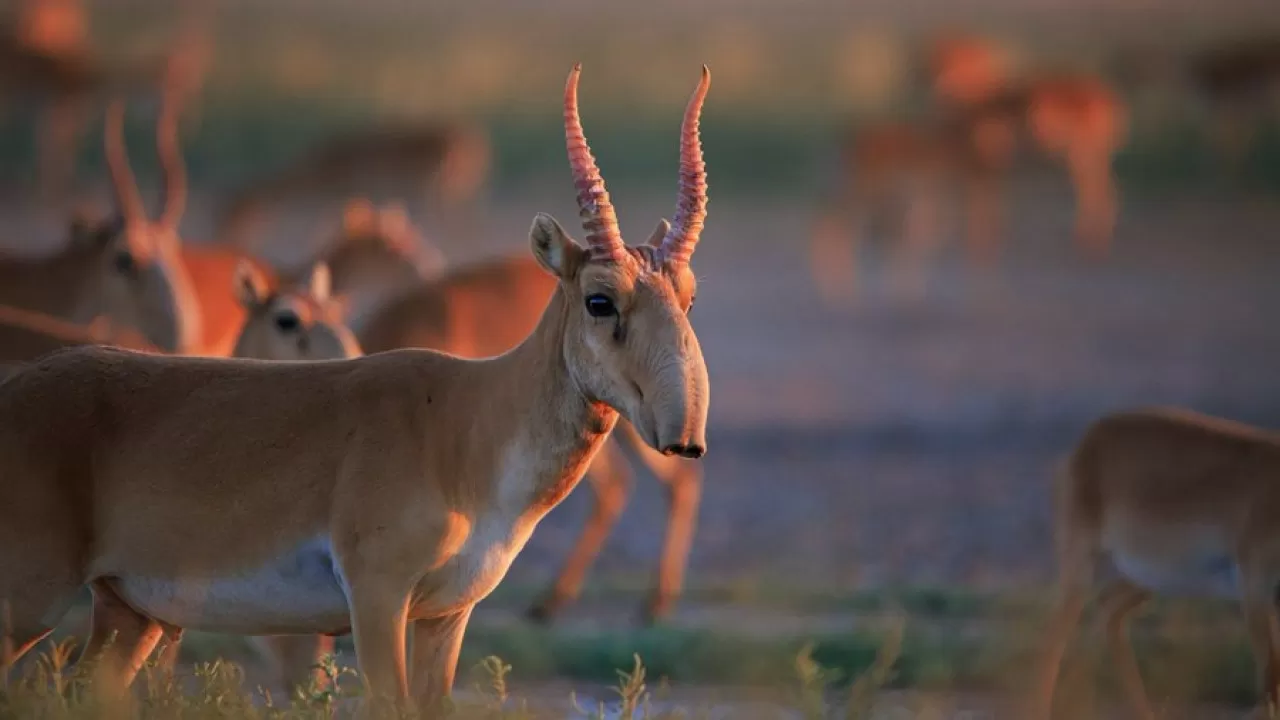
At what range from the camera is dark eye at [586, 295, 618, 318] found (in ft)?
20.7

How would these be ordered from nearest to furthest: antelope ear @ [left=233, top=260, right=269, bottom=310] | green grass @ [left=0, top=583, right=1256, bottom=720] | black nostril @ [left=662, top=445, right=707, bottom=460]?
black nostril @ [left=662, top=445, right=707, bottom=460] < green grass @ [left=0, top=583, right=1256, bottom=720] < antelope ear @ [left=233, top=260, right=269, bottom=310]

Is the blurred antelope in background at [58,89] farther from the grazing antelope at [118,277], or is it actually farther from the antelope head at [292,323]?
the antelope head at [292,323]

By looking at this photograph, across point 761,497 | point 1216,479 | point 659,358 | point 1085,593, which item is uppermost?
point 659,358

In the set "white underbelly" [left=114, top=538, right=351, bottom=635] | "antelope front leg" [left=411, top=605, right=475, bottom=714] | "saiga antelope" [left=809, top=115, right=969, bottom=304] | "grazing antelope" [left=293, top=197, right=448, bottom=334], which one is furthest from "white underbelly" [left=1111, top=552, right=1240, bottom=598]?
"saiga antelope" [left=809, top=115, right=969, bottom=304]

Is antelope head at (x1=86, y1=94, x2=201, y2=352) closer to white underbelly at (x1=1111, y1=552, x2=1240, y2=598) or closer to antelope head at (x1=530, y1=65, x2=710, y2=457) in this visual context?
white underbelly at (x1=1111, y1=552, x2=1240, y2=598)

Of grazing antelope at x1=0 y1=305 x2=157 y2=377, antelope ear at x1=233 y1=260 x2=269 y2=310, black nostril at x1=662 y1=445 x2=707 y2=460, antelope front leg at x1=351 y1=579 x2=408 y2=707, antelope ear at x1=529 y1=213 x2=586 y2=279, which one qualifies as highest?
antelope ear at x1=529 y1=213 x2=586 y2=279

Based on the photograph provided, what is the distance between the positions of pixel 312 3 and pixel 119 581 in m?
26.9

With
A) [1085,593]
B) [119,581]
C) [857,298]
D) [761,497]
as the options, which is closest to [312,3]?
A: [857,298]

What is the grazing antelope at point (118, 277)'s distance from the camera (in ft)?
42.3

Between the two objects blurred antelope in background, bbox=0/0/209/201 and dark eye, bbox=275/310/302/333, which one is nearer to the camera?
dark eye, bbox=275/310/302/333

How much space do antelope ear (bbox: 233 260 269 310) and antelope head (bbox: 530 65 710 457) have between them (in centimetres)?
425

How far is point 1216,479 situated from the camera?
9.27 meters

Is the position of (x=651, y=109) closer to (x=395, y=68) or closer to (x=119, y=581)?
(x=395, y=68)

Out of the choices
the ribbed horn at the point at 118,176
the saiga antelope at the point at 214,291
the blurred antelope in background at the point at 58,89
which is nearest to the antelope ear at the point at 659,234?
the ribbed horn at the point at 118,176
